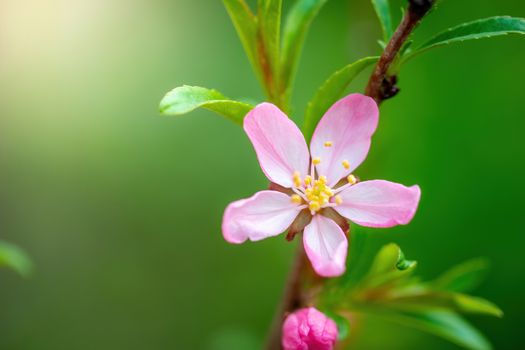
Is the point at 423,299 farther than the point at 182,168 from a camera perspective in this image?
No

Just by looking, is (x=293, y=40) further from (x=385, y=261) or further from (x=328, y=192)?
(x=385, y=261)

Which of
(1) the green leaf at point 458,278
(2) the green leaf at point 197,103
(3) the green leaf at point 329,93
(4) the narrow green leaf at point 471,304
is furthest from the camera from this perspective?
(1) the green leaf at point 458,278

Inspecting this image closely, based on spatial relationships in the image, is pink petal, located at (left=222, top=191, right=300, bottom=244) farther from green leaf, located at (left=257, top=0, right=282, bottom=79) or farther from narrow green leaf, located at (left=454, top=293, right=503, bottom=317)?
narrow green leaf, located at (left=454, top=293, right=503, bottom=317)

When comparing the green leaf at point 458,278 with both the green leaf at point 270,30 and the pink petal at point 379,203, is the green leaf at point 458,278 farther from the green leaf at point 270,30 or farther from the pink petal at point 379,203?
the green leaf at point 270,30

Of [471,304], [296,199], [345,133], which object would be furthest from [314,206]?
[471,304]

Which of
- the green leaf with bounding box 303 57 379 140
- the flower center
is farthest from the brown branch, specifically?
the flower center

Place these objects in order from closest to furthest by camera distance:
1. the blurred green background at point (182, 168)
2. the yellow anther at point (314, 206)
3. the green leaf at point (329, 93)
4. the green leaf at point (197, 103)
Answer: the green leaf at point (197, 103)
the green leaf at point (329, 93)
the yellow anther at point (314, 206)
the blurred green background at point (182, 168)

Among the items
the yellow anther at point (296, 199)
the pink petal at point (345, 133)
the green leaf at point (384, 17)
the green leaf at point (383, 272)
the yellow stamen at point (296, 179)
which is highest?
the green leaf at point (384, 17)

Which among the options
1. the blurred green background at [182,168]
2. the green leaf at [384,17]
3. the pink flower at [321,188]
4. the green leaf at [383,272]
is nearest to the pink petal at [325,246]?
the pink flower at [321,188]
